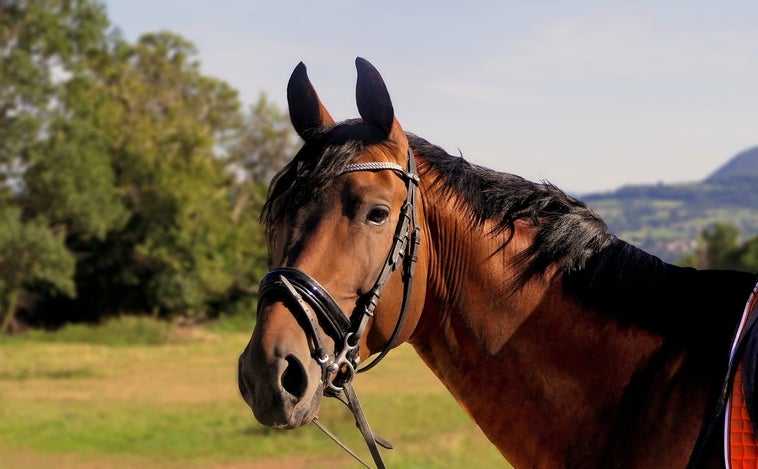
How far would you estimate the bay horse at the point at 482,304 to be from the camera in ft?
9.10

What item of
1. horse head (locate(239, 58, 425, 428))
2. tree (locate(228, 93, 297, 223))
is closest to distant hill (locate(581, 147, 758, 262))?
tree (locate(228, 93, 297, 223))

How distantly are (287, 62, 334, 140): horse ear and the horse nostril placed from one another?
956 millimetres

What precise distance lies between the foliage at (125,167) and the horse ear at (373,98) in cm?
3264

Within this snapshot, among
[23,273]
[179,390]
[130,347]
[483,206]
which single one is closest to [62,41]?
[23,273]

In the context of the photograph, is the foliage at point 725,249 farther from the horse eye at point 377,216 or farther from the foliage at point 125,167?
the horse eye at point 377,216

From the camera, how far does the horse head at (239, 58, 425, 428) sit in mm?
2688

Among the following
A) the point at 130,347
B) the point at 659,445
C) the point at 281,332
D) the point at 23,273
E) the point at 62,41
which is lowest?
the point at 130,347

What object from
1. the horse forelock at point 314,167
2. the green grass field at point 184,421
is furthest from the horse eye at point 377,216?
the green grass field at point 184,421

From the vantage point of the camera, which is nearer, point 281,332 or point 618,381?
point 281,332

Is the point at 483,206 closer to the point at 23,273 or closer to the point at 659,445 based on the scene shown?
the point at 659,445

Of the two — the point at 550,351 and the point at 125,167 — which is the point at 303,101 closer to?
the point at 550,351

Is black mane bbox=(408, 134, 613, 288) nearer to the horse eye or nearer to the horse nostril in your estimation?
the horse eye

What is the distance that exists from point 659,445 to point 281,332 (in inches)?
51.0

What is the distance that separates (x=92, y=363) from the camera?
29.6 m
